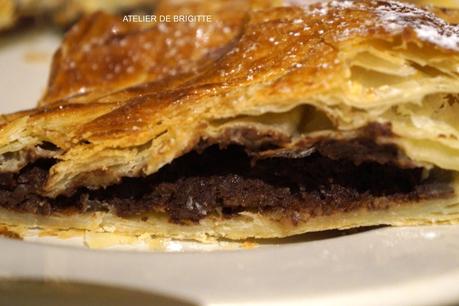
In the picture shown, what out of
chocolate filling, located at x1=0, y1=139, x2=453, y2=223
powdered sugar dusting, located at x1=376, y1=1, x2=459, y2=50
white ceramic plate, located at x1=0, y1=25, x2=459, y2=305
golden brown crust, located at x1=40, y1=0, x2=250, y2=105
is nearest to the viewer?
white ceramic plate, located at x1=0, y1=25, x2=459, y2=305

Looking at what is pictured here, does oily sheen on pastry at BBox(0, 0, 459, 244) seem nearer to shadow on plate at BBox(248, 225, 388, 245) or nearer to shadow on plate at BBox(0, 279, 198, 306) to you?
shadow on plate at BBox(248, 225, 388, 245)

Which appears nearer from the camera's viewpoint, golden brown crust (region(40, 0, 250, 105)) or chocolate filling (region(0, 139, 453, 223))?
chocolate filling (region(0, 139, 453, 223))

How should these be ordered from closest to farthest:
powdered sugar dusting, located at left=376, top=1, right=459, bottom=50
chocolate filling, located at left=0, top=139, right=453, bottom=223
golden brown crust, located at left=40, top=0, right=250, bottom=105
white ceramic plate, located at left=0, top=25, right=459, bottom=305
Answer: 1. white ceramic plate, located at left=0, top=25, right=459, bottom=305
2. powdered sugar dusting, located at left=376, top=1, right=459, bottom=50
3. chocolate filling, located at left=0, top=139, right=453, bottom=223
4. golden brown crust, located at left=40, top=0, right=250, bottom=105

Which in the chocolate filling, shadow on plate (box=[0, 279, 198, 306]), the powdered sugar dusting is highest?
the powdered sugar dusting

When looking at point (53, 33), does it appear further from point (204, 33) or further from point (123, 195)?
point (123, 195)

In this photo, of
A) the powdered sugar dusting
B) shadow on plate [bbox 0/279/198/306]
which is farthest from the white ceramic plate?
the powdered sugar dusting

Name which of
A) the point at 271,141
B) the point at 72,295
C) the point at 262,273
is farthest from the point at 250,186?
the point at 72,295

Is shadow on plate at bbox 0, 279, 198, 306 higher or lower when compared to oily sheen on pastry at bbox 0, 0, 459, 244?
lower

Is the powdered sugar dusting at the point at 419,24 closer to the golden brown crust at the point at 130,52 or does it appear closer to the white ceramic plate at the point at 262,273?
the white ceramic plate at the point at 262,273

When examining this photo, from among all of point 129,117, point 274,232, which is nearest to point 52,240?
point 129,117
